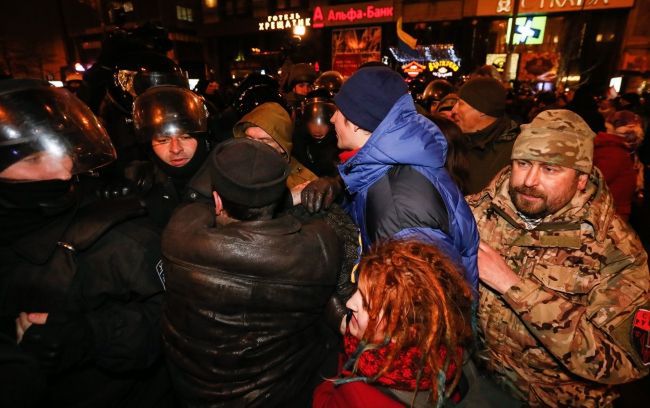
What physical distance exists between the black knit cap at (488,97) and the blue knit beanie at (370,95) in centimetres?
214

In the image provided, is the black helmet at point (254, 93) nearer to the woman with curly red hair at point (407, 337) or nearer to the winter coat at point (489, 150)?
the winter coat at point (489, 150)

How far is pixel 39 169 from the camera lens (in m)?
1.61

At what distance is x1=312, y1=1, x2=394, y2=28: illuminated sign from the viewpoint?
21422 millimetres

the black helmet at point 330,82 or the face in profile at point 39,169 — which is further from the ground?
the black helmet at point 330,82

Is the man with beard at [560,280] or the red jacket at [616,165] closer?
the man with beard at [560,280]

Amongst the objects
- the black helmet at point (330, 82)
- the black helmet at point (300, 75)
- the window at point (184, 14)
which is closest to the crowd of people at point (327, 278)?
the black helmet at point (300, 75)

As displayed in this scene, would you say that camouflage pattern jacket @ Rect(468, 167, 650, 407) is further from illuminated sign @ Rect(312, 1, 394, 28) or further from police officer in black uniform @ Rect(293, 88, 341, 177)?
illuminated sign @ Rect(312, 1, 394, 28)

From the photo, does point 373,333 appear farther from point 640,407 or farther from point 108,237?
point 640,407

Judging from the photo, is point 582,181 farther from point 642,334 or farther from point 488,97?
point 488,97

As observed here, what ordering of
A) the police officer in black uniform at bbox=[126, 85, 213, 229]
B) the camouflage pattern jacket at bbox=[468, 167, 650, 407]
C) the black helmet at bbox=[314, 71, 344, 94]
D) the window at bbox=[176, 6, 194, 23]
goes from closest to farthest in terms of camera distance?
1. the camouflage pattern jacket at bbox=[468, 167, 650, 407]
2. the police officer in black uniform at bbox=[126, 85, 213, 229]
3. the black helmet at bbox=[314, 71, 344, 94]
4. the window at bbox=[176, 6, 194, 23]

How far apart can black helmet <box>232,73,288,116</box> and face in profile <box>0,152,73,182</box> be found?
12.7 ft

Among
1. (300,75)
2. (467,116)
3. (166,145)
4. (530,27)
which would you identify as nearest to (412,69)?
(530,27)

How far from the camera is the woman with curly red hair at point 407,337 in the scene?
1.35 m

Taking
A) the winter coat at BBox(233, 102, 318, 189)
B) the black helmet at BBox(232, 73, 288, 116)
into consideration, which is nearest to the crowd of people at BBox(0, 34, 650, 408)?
the winter coat at BBox(233, 102, 318, 189)
